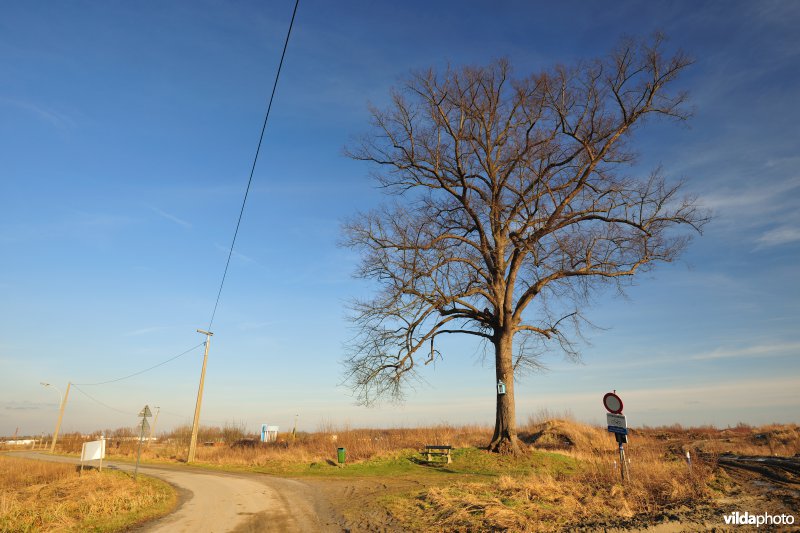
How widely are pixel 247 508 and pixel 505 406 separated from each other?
11007 millimetres

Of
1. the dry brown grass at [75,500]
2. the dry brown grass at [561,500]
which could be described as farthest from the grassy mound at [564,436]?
the dry brown grass at [75,500]

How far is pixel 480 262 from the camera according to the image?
21.1m

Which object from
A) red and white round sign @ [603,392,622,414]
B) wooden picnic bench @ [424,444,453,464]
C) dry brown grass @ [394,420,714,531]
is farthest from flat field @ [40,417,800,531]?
red and white round sign @ [603,392,622,414]

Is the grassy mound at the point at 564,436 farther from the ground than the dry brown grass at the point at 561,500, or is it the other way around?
the grassy mound at the point at 564,436

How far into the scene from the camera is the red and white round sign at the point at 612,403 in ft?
37.6

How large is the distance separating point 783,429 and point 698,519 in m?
29.4

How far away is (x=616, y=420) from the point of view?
447 inches

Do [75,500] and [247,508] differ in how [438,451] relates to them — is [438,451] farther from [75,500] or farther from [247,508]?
[75,500]

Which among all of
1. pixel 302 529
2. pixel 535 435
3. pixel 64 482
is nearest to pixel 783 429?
pixel 535 435

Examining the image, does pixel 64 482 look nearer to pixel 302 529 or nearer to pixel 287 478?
pixel 287 478

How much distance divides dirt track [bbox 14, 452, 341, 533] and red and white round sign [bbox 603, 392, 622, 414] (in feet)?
23.5

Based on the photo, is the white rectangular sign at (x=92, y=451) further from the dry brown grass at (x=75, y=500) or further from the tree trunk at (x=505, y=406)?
the tree trunk at (x=505, y=406)

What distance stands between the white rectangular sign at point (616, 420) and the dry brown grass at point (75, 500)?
11886 mm

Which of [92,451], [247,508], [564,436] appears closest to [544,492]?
[247,508]
